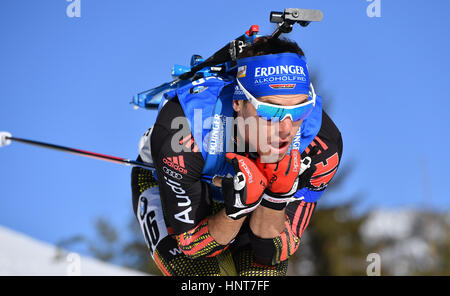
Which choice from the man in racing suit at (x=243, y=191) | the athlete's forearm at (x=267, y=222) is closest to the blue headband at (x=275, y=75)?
the man in racing suit at (x=243, y=191)

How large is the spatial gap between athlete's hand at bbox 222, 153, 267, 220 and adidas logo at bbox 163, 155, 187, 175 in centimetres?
32

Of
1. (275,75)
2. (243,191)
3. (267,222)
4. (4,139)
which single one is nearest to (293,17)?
(275,75)

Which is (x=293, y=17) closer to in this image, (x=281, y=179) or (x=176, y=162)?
(x=281, y=179)

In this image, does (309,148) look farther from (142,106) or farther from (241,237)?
(142,106)

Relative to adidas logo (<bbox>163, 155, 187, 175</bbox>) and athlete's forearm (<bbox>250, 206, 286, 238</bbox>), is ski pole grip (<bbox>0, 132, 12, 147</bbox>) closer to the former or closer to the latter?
adidas logo (<bbox>163, 155, 187, 175</bbox>)

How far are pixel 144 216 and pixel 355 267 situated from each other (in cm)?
2433

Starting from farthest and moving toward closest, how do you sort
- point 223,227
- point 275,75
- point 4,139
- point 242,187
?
1. point 4,139
2. point 223,227
3. point 275,75
4. point 242,187

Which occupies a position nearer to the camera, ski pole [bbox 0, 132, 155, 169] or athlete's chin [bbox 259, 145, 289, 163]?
athlete's chin [bbox 259, 145, 289, 163]

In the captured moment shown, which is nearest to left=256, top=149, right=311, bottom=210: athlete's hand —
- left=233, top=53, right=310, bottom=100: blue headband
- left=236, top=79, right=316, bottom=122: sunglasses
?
left=236, top=79, right=316, bottom=122: sunglasses

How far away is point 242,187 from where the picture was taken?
335 cm

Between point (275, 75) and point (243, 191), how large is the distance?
70 centimetres

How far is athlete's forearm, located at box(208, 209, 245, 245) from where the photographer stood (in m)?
3.60

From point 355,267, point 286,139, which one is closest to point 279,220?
point 286,139

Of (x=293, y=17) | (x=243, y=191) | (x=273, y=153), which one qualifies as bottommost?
(x=243, y=191)
